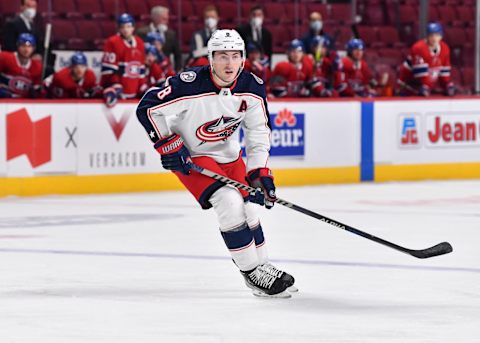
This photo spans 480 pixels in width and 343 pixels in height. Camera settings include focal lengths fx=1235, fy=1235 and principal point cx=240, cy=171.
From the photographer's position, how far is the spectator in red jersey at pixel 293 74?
39.8 feet

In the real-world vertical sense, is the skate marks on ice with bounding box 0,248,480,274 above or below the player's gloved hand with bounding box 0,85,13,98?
below

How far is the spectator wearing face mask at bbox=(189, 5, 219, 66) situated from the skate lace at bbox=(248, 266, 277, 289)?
665 centimetres

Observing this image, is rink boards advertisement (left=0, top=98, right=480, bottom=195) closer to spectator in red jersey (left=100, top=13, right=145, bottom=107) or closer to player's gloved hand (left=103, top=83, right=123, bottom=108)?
player's gloved hand (left=103, top=83, right=123, bottom=108)

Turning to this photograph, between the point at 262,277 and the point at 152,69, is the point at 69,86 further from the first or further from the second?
the point at 262,277

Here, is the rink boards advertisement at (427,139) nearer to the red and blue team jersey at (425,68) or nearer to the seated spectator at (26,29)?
the red and blue team jersey at (425,68)

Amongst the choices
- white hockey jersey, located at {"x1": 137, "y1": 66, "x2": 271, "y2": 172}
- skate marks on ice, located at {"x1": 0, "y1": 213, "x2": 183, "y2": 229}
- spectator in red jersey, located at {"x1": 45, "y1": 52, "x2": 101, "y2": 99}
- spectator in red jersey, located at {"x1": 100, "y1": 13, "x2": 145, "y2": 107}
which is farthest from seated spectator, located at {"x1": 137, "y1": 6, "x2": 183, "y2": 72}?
white hockey jersey, located at {"x1": 137, "y1": 66, "x2": 271, "y2": 172}

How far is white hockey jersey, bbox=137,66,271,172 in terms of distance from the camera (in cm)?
518

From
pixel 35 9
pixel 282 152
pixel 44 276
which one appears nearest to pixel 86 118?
pixel 35 9

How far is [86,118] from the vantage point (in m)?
10.8

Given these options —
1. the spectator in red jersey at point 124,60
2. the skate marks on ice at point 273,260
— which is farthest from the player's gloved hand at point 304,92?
the skate marks on ice at point 273,260

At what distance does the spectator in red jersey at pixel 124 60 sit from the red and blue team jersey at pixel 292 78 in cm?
150

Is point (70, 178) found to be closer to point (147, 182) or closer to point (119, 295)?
point (147, 182)

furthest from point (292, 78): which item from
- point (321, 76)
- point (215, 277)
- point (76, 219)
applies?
point (215, 277)

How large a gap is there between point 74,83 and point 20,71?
52 cm
